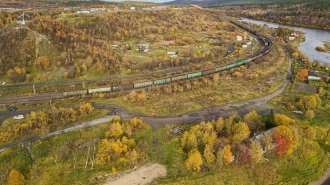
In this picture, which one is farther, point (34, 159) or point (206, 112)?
point (206, 112)

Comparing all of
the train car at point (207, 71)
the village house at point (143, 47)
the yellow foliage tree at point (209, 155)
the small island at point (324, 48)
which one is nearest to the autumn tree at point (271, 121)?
the yellow foliage tree at point (209, 155)

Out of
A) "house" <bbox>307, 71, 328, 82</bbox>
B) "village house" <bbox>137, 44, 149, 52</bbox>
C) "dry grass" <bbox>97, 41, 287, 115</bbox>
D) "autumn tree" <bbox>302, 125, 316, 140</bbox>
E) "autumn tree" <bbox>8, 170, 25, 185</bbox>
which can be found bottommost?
"autumn tree" <bbox>302, 125, 316, 140</bbox>

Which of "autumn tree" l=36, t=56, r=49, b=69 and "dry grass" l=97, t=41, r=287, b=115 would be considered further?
"autumn tree" l=36, t=56, r=49, b=69

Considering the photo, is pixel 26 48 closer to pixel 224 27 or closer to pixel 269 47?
pixel 269 47

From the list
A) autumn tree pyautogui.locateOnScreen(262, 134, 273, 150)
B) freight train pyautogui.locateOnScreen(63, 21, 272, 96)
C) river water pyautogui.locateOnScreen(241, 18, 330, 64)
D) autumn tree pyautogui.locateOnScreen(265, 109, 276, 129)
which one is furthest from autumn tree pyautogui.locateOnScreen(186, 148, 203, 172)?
river water pyautogui.locateOnScreen(241, 18, 330, 64)

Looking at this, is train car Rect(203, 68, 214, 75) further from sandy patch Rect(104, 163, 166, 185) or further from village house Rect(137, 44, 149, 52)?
sandy patch Rect(104, 163, 166, 185)

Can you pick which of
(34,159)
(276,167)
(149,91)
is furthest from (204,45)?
(34,159)
